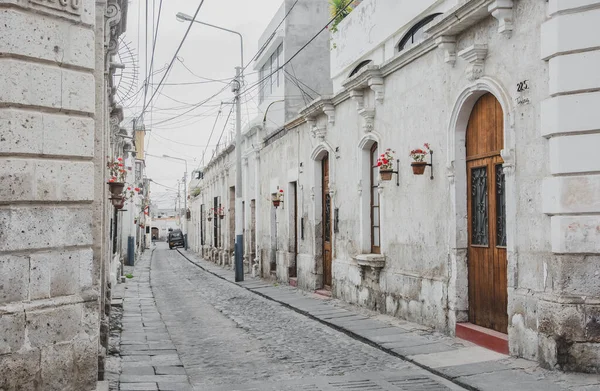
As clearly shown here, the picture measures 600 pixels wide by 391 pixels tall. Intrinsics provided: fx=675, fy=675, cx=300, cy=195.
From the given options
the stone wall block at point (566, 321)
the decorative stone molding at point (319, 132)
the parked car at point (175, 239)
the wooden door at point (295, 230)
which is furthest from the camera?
the parked car at point (175, 239)

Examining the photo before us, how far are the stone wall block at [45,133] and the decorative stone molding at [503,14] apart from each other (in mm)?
4703

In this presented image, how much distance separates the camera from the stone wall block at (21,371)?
5.53m

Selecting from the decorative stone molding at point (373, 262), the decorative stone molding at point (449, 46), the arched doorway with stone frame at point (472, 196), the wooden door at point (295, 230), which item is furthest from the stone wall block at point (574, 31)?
the wooden door at point (295, 230)

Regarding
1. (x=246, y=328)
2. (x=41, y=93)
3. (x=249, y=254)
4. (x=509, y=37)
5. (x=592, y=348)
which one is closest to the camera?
(x=41, y=93)

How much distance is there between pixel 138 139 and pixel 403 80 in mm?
60631

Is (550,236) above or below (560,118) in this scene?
below

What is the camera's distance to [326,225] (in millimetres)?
16234

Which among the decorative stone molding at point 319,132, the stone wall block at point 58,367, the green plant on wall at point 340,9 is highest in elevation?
the green plant on wall at point 340,9

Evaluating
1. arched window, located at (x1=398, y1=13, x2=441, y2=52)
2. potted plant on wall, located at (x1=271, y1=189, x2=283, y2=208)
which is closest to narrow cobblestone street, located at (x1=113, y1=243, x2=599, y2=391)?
arched window, located at (x1=398, y1=13, x2=441, y2=52)

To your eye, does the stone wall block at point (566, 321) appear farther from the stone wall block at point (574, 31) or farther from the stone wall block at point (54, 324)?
the stone wall block at point (54, 324)

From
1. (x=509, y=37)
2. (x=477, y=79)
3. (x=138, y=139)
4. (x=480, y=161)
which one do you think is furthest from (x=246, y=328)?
(x=138, y=139)

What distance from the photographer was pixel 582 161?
22.5 ft

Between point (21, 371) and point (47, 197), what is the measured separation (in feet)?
4.91

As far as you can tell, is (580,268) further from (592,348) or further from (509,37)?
(509,37)
